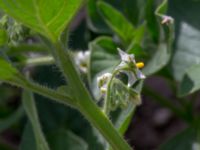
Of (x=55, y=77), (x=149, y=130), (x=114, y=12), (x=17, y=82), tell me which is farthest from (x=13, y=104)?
(x=17, y=82)

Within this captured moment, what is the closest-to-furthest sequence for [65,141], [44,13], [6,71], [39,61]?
[44,13] → [6,71] → [65,141] → [39,61]

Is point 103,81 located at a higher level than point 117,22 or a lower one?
lower

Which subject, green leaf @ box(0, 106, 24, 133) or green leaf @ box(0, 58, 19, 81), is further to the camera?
green leaf @ box(0, 106, 24, 133)

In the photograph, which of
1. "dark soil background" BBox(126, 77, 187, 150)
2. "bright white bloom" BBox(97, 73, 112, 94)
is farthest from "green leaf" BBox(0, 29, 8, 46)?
"dark soil background" BBox(126, 77, 187, 150)

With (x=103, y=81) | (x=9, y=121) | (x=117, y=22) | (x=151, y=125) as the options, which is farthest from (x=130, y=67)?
(x=151, y=125)

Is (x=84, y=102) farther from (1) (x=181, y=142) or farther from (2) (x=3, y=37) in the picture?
(1) (x=181, y=142)

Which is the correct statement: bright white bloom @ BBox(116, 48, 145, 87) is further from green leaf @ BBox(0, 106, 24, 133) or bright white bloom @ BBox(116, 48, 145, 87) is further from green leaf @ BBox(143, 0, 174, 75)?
green leaf @ BBox(0, 106, 24, 133)

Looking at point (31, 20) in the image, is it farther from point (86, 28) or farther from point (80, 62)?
point (86, 28)
